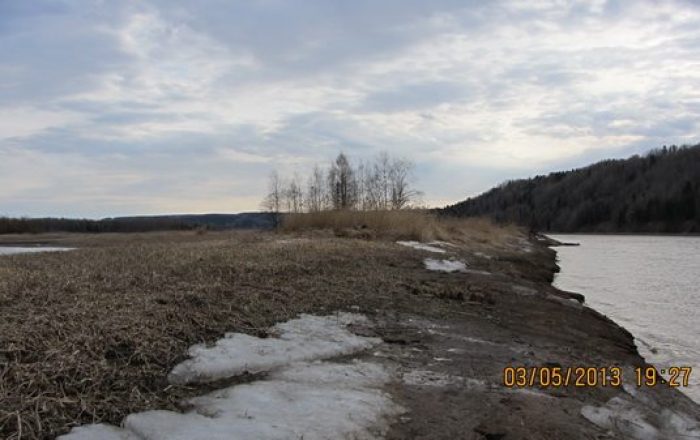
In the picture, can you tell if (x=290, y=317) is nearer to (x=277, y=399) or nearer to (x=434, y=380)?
(x=434, y=380)

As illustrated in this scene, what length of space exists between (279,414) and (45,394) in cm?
150

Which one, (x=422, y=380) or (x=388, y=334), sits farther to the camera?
(x=388, y=334)

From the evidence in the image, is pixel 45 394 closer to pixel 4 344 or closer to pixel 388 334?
pixel 4 344

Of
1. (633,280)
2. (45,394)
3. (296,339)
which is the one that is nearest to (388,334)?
(296,339)

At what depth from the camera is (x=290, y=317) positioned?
657 cm

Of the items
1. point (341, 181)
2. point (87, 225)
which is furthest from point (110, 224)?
point (341, 181)

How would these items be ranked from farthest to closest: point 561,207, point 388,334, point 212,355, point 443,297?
point 561,207 → point 443,297 → point 388,334 → point 212,355

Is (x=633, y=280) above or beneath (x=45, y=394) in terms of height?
beneath

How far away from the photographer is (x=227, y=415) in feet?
Result: 12.1

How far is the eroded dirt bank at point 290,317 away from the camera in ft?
12.5

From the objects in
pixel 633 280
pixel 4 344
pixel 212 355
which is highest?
pixel 4 344

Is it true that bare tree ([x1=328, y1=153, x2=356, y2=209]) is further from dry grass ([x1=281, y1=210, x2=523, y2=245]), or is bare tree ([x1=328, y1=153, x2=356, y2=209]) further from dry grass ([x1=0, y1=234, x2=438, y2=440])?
dry grass ([x1=0, y1=234, x2=438, y2=440])
